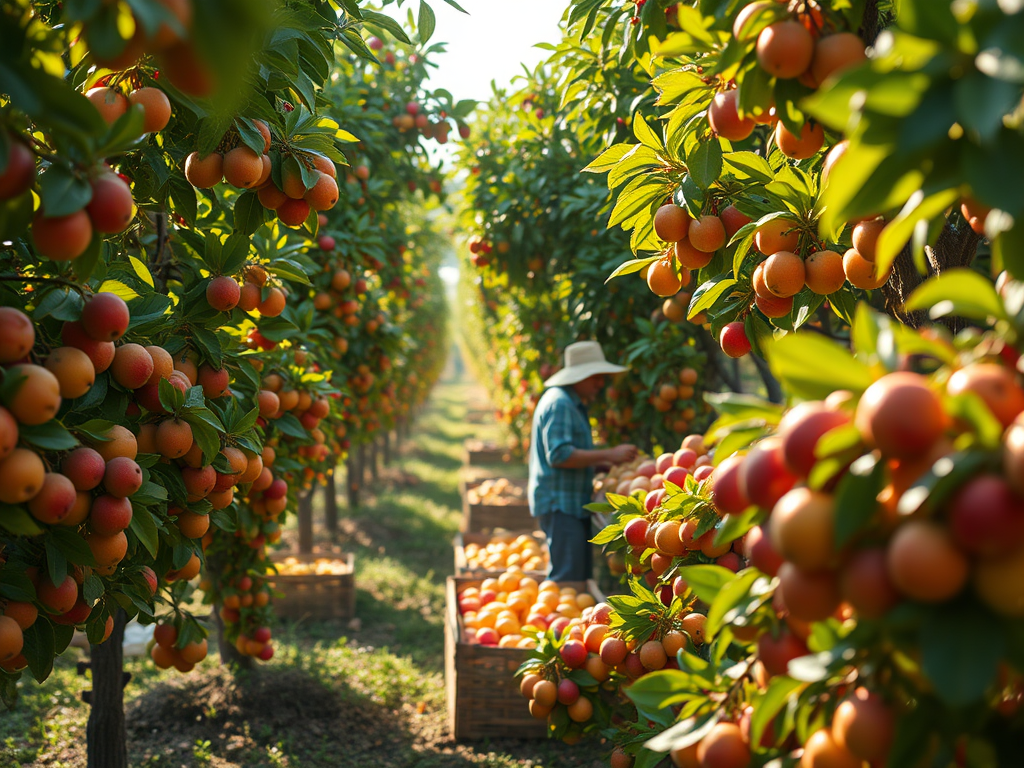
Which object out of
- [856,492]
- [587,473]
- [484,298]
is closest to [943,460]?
[856,492]

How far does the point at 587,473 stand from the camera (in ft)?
15.5

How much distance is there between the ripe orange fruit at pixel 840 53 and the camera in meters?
1.21

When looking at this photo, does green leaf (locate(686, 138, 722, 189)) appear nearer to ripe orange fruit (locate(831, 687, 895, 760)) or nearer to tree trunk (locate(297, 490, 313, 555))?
ripe orange fruit (locate(831, 687, 895, 760))

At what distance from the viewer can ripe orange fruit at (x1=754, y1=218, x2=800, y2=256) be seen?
5.42 feet

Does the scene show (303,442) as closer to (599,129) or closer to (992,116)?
(599,129)

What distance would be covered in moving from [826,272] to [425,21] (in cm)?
158

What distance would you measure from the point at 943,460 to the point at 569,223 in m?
5.05

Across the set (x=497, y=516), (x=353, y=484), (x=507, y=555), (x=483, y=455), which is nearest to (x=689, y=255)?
(x=507, y=555)

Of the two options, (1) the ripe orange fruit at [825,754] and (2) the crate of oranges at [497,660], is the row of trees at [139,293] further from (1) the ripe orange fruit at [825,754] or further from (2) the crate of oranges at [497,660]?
(2) the crate of oranges at [497,660]

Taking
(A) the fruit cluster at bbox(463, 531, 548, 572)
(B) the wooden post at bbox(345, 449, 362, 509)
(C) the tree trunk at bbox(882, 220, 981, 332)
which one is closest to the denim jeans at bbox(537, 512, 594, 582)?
(A) the fruit cluster at bbox(463, 531, 548, 572)

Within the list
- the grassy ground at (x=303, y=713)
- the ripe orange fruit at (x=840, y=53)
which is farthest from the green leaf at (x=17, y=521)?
the grassy ground at (x=303, y=713)

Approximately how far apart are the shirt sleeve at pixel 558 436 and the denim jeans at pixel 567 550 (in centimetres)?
40

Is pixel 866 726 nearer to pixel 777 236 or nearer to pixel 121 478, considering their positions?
pixel 777 236

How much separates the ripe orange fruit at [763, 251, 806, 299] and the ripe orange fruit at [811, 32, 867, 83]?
0.46 metres
